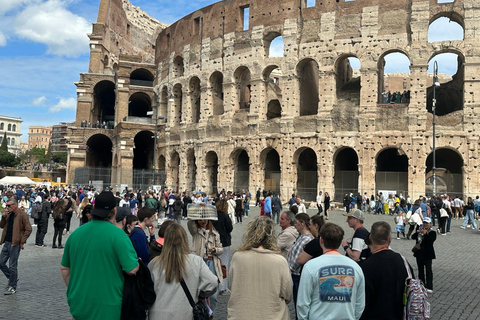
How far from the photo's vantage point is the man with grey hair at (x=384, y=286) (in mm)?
3600

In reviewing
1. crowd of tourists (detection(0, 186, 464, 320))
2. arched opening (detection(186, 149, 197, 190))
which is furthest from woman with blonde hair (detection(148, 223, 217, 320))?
arched opening (detection(186, 149, 197, 190))

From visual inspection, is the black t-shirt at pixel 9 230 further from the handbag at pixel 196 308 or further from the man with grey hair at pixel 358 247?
the man with grey hair at pixel 358 247

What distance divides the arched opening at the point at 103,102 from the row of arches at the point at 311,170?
8.28 m

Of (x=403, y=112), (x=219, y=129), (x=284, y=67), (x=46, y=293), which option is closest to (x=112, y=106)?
(x=219, y=129)

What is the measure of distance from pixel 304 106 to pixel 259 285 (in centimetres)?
2809

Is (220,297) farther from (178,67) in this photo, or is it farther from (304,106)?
(178,67)

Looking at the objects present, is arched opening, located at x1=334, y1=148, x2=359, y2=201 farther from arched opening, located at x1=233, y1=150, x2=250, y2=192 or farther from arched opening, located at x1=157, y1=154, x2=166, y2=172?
arched opening, located at x1=157, y1=154, x2=166, y2=172

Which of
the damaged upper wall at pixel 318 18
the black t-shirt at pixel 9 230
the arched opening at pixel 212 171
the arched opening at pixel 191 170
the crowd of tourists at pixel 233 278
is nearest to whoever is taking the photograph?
the crowd of tourists at pixel 233 278

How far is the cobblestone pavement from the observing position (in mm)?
6316

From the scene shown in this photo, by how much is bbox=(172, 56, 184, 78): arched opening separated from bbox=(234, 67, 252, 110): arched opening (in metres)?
5.53

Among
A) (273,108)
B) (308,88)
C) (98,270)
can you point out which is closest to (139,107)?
(273,108)

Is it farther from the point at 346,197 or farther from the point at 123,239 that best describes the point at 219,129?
the point at 123,239

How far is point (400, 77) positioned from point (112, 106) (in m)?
31.1

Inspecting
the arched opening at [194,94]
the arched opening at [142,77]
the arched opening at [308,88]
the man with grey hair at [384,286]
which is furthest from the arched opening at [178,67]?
the man with grey hair at [384,286]
